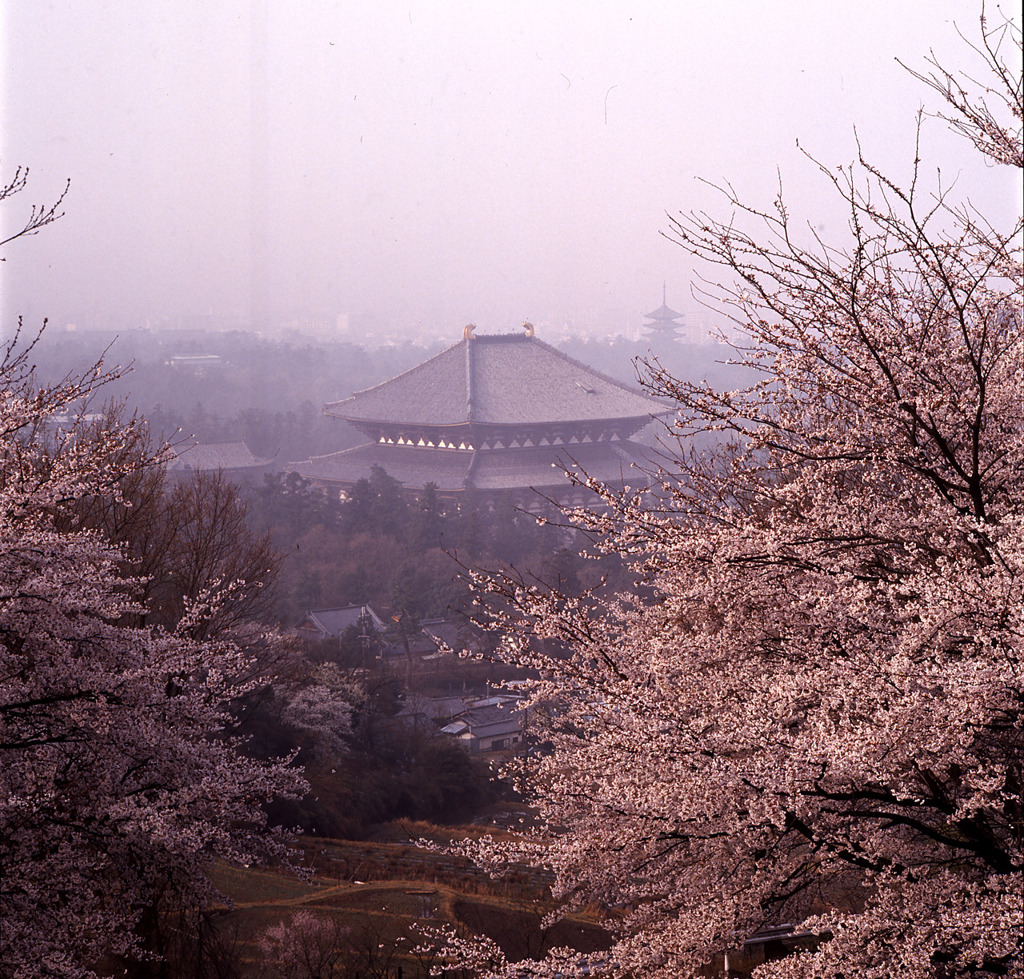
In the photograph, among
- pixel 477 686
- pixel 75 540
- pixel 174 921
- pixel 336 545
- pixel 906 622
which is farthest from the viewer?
pixel 336 545

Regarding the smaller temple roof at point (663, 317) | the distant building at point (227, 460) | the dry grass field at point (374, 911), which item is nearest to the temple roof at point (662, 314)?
the smaller temple roof at point (663, 317)

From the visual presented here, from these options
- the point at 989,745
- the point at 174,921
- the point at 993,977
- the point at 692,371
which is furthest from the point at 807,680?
the point at 692,371

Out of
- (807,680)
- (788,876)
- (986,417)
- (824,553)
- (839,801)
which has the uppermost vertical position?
(986,417)

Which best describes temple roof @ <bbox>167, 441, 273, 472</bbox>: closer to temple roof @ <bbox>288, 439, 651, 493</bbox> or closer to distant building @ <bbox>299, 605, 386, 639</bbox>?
temple roof @ <bbox>288, 439, 651, 493</bbox>

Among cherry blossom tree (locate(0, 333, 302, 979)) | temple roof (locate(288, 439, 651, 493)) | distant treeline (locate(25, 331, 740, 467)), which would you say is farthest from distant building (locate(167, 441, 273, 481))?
cherry blossom tree (locate(0, 333, 302, 979))

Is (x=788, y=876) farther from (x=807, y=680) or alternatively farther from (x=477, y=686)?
(x=477, y=686)

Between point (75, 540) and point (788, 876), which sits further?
point (75, 540)

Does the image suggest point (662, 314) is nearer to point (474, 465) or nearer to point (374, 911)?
point (474, 465)
